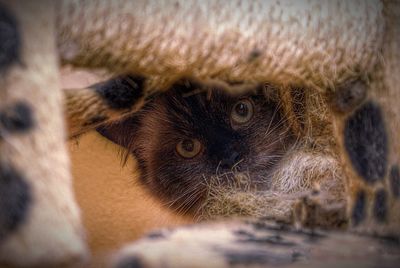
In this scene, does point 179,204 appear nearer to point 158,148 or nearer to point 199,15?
point 158,148

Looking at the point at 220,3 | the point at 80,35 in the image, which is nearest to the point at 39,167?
the point at 80,35

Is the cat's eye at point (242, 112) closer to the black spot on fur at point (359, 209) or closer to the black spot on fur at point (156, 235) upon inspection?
the black spot on fur at point (359, 209)

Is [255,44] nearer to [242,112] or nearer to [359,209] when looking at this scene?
[359,209]

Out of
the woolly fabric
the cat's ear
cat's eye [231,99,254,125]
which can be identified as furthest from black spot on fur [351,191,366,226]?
the cat's ear

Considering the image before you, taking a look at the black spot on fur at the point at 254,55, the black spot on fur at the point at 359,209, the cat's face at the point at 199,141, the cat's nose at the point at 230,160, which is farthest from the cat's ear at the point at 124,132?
the black spot on fur at the point at 359,209

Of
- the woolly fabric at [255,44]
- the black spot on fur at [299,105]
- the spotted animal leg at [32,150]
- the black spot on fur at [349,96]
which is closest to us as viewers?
the spotted animal leg at [32,150]

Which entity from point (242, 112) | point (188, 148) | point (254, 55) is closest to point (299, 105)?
point (242, 112)
